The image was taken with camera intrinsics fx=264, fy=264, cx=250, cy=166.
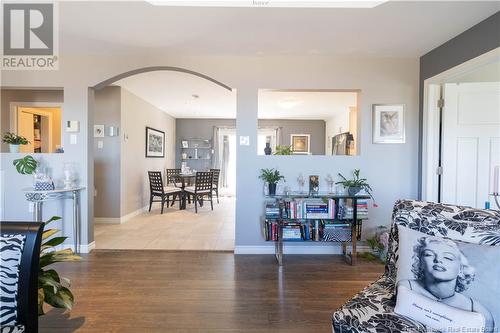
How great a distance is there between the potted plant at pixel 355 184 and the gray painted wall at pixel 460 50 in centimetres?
65

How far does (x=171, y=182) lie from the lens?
→ 7133mm

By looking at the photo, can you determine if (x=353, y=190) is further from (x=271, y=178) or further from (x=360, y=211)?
(x=271, y=178)

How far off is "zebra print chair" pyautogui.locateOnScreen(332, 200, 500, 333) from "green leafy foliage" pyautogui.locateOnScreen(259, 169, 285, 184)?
1.58 metres

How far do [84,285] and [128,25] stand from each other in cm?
247

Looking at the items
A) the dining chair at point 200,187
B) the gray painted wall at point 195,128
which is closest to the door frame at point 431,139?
the dining chair at point 200,187

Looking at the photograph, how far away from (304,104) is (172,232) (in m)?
4.00

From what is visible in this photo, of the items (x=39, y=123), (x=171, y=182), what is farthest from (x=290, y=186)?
(x=39, y=123)

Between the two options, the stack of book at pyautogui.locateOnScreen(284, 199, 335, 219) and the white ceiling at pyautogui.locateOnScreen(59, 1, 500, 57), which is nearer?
the white ceiling at pyautogui.locateOnScreen(59, 1, 500, 57)

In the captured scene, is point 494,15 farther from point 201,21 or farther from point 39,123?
point 39,123

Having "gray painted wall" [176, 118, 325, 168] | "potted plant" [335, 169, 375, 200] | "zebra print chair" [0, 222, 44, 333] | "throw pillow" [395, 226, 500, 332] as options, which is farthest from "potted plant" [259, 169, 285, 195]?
"gray painted wall" [176, 118, 325, 168]

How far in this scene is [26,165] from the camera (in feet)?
9.66

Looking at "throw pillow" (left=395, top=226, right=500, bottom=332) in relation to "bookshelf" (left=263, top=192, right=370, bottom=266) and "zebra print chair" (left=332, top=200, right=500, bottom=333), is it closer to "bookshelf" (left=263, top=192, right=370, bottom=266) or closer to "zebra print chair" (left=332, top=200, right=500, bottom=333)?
"zebra print chair" (left=332, top=200, right=500, bottom=333)

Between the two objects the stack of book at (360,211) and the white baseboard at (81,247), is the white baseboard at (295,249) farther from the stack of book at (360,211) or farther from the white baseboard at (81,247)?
the white baseboard at (81,247)

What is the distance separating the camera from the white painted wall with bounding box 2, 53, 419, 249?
3.26 meters
